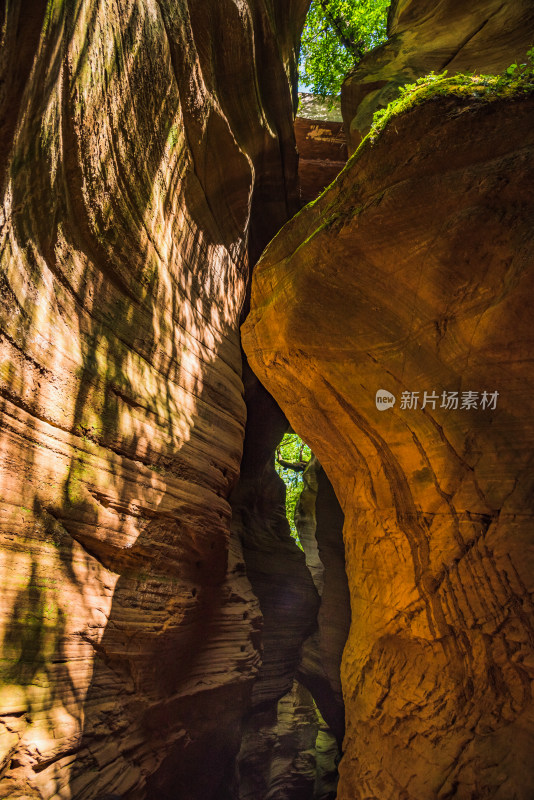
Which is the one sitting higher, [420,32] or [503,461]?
[420,32]

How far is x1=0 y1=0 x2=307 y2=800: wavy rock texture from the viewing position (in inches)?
159

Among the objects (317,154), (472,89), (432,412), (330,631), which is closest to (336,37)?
(317,154)

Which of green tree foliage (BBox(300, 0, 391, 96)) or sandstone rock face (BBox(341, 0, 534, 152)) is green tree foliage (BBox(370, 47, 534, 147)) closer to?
sandstone rock face (BBox(341, 0, 534, 152))

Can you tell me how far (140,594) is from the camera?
524cm

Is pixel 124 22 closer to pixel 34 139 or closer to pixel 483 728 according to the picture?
pixel 34 139

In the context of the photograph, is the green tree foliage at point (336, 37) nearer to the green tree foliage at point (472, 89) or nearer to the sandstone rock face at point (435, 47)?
the sandstone rock face at point (435, 47)

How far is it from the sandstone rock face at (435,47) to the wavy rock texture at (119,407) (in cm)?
273

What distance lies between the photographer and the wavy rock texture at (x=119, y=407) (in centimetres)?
404

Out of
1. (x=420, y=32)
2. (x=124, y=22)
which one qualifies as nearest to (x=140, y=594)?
(x=124, y=22)

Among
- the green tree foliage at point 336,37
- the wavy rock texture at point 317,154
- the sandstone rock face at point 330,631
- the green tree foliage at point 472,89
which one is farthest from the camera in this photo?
the green tree foliage at point 336,37

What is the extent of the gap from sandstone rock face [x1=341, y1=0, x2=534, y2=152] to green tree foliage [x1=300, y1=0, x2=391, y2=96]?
16.4 feet

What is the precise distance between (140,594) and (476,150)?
560cm

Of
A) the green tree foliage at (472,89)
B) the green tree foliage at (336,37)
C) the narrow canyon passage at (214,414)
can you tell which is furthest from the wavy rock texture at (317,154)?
the green tree foliage at (472,89)

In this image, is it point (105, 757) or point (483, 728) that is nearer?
point (483, 728)
